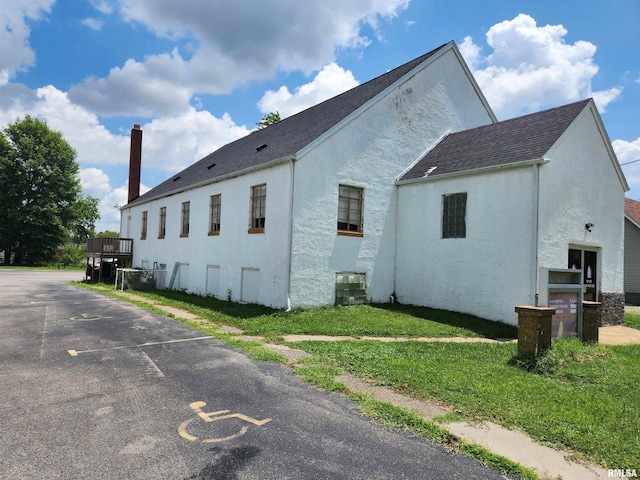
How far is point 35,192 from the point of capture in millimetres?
47344

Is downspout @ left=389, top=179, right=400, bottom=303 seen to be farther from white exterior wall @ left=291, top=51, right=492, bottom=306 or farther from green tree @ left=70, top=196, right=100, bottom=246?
green tree @ left=70, top=196, right=100, bottom=246

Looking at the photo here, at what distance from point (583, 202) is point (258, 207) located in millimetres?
11089

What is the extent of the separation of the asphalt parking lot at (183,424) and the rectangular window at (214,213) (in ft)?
32.8

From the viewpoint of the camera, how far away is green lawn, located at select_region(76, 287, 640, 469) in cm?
464

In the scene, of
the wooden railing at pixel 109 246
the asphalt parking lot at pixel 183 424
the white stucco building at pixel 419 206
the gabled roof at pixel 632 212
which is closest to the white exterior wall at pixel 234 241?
the white stucco building at pixel 419 206

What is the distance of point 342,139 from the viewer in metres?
14.3

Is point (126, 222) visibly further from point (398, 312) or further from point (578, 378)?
point (578, 378)

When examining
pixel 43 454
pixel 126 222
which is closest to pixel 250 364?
pixel 43 454

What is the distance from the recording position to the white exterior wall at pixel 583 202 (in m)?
12.0

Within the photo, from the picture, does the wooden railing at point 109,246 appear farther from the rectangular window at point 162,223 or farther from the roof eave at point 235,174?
the roof eave at point 235,174

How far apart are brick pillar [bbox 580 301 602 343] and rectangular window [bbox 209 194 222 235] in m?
13.5

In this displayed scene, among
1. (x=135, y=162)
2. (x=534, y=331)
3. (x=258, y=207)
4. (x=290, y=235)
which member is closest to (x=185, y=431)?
(x=534, y=331)

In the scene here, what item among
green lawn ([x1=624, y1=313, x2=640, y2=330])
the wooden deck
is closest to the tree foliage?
the wooden deck

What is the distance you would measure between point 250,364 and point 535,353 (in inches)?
209
